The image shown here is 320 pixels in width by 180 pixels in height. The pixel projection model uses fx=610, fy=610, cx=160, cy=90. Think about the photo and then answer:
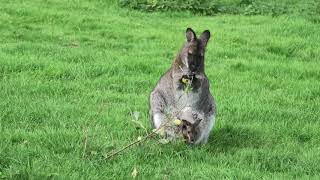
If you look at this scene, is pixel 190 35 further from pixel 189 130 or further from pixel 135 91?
pixel 135 91

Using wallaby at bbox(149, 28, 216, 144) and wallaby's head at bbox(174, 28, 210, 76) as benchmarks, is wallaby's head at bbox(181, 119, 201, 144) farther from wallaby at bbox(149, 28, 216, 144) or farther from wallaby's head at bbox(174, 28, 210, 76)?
wallaby's head at bbox(174, 28, 210, 76)

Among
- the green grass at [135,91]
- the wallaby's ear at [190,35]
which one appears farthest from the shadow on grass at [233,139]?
the wallaby's ear at [190,35]

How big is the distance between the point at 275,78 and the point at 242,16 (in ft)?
20.8

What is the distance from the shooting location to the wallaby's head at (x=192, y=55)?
7.37 metres

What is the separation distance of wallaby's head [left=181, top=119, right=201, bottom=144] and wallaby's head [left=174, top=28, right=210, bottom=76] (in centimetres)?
59

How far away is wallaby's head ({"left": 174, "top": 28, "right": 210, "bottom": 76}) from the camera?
7371 mm

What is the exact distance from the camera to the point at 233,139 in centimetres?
806

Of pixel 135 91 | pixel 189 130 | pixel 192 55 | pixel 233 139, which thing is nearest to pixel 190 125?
pixel 189 130

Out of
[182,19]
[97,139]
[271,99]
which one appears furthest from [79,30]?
[97,139]

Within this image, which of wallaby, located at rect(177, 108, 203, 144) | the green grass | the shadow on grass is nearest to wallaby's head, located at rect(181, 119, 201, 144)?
wallaby, located at rect(177, 108, 203, 144)

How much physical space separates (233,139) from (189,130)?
3.11 feet

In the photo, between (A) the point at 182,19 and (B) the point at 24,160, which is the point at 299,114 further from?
(A) the point at 182,19

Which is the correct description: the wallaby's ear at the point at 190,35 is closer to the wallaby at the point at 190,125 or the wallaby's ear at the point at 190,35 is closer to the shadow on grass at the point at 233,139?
the wallaby at the point at 190,125

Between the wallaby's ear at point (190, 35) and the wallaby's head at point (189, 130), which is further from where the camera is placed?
the wallaby's ear at point (190, 35)
